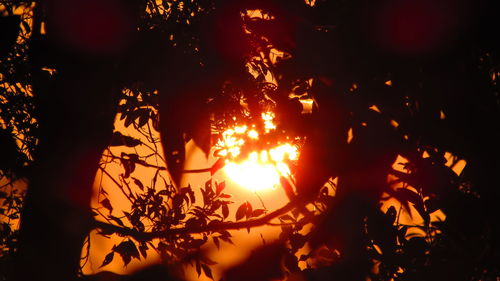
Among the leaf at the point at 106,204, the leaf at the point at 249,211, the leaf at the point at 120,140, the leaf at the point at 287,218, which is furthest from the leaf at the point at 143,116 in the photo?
the leaf at the point at 287,218

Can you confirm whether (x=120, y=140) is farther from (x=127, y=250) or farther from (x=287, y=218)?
(x=287, y=218)

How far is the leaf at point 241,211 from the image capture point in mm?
2777

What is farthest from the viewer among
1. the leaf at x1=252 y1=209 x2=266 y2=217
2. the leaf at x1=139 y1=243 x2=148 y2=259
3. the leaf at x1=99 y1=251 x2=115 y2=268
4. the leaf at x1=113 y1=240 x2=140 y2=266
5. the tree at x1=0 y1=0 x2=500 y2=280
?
the leaf at x1=252 y1=209 x2=266 y2=217

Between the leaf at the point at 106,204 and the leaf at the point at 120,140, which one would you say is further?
the leaf at the point at 106,204

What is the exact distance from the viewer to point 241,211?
2807 millimetres

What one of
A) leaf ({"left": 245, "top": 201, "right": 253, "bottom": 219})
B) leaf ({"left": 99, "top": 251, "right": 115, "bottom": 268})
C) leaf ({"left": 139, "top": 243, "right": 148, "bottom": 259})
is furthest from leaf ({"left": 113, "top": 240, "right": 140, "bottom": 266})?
leaf ({"left": 245, "top": 201, "right": 253, "bottom": 219})

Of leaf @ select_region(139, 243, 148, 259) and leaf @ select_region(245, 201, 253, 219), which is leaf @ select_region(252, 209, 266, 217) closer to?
leaf @ select_region(245, 201, 253, 219)

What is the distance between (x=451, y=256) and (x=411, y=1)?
1232 mm

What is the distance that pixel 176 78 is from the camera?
1.15 metres

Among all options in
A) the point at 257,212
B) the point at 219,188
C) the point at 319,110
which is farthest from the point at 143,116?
the point at 319,110

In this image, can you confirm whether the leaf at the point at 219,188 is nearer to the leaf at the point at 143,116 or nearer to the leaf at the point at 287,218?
the leaf at the point at 287,218

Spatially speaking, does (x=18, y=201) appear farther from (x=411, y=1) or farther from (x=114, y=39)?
(x=411, y=1)

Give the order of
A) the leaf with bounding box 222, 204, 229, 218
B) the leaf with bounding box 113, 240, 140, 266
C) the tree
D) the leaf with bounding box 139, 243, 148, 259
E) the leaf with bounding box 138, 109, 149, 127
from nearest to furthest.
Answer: the tree < the leaf with bounding box 113, 240, 140, 266 < the leaf with bounding box 138, 109, 149, 127 < the leaf with bounding box 139, 243, 148, 259 < the leaf with bounding box 222, 204, 229, 218

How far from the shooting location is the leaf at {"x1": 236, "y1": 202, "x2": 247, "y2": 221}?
2777 mm
